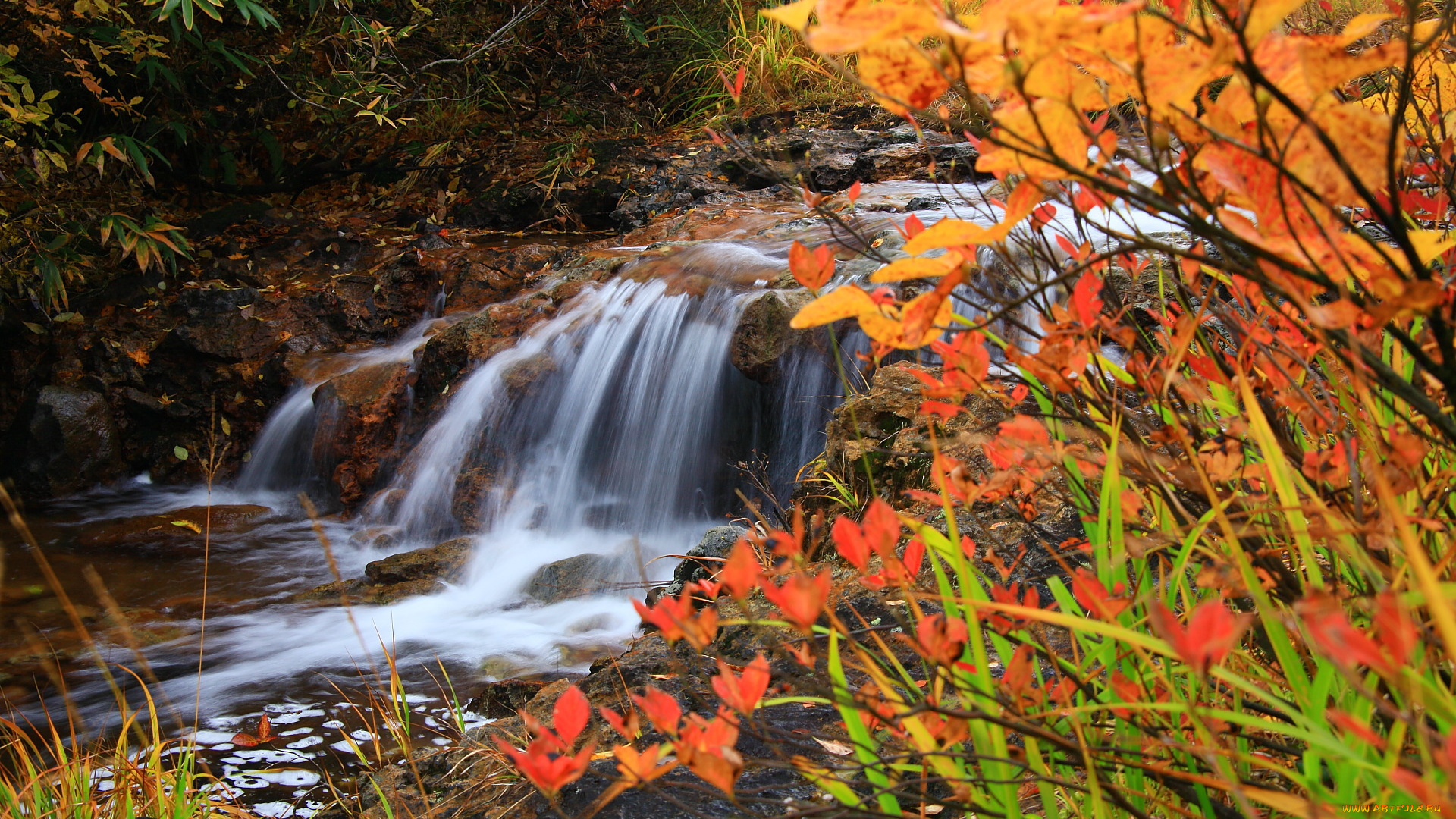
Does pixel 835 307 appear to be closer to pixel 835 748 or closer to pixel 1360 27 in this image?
pixel 1360 27

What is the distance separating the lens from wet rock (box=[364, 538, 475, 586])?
414 cm

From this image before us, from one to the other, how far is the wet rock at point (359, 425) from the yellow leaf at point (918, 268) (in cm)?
518

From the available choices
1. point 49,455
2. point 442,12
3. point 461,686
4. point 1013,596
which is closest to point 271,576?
point 461,686

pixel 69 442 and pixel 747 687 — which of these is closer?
pixel 747 687

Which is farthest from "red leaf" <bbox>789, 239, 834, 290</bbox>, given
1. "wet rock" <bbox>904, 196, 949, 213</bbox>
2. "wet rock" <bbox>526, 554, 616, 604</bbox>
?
"wet rock" <bbox>904, 196, 949, 213</bbox>

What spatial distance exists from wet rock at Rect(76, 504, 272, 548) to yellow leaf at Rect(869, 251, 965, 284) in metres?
4.84

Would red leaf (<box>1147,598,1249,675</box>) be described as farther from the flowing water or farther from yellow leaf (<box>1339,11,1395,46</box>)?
the flowing water

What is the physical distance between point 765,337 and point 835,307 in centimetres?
367

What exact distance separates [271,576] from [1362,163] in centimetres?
477

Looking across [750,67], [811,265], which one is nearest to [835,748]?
[811,265]

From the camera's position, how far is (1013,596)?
968 millimetres

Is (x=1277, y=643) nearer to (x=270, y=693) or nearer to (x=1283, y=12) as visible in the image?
(x=1283, y=12)

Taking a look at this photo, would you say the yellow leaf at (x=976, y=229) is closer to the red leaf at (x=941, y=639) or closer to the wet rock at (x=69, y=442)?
the red leaf at (x=941, y=639)

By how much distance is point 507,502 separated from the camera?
490cm
